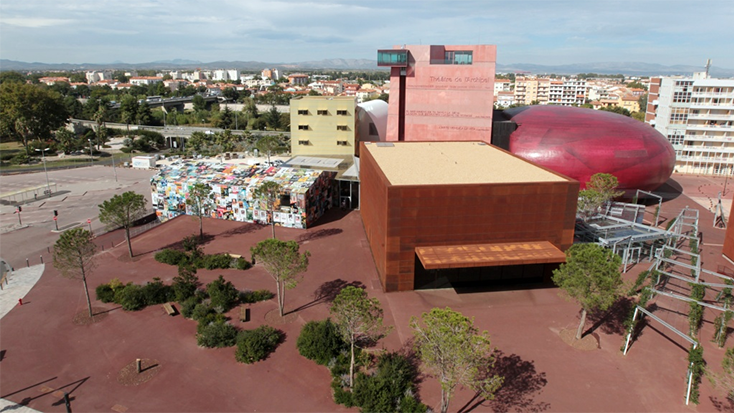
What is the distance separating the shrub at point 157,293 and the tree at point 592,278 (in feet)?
87.0

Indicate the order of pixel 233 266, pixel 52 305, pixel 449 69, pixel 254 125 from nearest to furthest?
1. pixel 52 305
2. pixel 233 266
3. pixel 449 69
4. pixel 254 125

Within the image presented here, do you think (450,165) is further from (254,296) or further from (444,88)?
(254,296)

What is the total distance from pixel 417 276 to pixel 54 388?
23.5 metres

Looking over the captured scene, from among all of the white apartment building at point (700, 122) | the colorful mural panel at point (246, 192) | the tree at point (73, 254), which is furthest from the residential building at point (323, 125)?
the white apartment building at point (700, 122)

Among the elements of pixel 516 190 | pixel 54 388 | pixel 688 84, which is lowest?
pixel 54 388

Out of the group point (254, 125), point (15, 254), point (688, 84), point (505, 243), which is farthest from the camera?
point (254, 125)

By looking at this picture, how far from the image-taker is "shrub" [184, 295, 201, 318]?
1177 inches

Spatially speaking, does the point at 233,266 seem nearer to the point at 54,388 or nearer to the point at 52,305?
the point at 52,305

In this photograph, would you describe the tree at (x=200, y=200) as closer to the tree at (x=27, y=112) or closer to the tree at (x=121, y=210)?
the tree at (x=121, y=210)

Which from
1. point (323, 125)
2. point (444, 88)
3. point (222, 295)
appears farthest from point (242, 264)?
point (444, 88)

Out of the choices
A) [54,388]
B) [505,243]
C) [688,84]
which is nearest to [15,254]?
[54,388]

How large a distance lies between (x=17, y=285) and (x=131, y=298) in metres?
11.5

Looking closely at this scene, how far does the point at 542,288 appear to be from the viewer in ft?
113

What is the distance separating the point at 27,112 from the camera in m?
100
